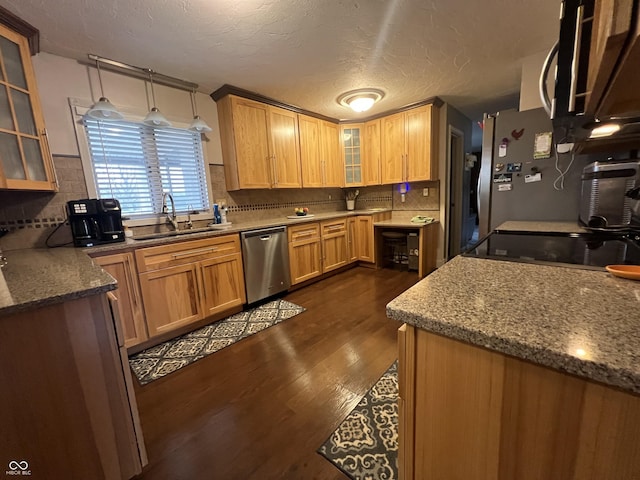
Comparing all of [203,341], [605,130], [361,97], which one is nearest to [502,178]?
[605,130]

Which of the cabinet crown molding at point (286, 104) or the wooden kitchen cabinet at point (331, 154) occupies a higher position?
the cabinet crown molding at point (286, 104)

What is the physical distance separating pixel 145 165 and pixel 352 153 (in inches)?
114

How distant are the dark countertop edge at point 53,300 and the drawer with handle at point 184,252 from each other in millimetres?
1101

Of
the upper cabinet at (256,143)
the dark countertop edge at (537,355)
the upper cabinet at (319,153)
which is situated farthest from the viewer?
the upper cabinet at (319,153)

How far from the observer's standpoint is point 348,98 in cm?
314

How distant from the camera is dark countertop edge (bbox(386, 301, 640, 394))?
0.38 meters

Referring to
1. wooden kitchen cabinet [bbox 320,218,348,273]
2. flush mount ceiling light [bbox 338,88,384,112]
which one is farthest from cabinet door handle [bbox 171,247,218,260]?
flush mount ceiling light [bbox 338,88,384,112]

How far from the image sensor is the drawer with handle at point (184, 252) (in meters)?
2.01

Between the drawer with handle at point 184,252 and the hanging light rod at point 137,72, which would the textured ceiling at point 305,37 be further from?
the drawer with handle at point 184,252

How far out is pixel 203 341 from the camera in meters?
2.17

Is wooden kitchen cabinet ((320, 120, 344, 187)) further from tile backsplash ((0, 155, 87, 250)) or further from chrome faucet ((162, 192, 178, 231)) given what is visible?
tile backsplash ((0, 155, 87, 250))

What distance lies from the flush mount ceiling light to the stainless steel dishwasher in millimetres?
1742

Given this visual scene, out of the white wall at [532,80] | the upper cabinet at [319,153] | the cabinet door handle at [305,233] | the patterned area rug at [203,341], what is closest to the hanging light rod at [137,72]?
the upper cabinet at [319,153]

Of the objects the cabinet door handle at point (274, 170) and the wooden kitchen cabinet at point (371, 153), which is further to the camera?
the wooden kitchen cabinet at point (371, 153)
